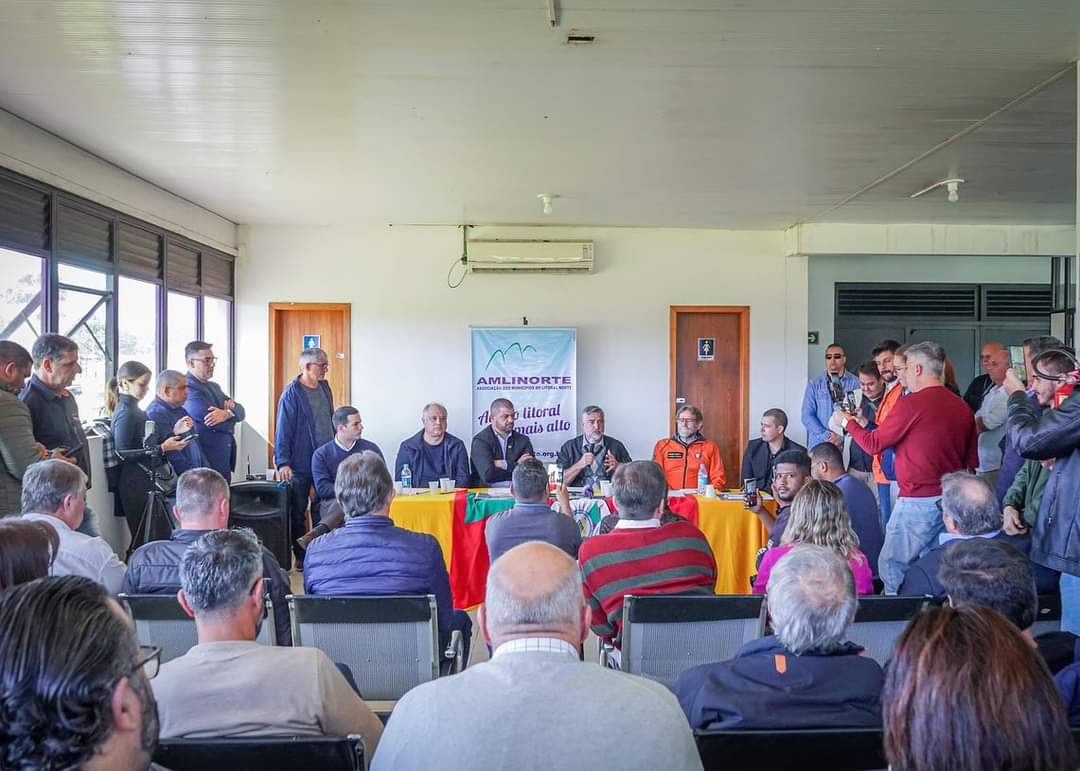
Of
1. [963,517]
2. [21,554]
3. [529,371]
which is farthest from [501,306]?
[21,554]

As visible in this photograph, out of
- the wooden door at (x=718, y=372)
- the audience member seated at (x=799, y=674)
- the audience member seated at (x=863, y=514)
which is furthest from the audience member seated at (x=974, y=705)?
the wooden door at (x=718, y=372)

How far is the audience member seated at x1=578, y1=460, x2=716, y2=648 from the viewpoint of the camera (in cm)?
298

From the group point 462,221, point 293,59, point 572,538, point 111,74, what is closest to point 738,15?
point 293,59

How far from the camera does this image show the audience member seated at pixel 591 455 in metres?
6.54

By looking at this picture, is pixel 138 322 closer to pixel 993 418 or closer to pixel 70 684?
pixel 70 684

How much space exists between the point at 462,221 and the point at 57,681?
7.60 m

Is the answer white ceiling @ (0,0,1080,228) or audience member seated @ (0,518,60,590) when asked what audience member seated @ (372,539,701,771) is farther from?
white ceiling @ (0,0,1080,228)

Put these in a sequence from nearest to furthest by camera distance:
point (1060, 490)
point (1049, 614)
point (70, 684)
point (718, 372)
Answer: point (70, 684) < point (1049, 614) < point (1060, 490) < point (718, 372)

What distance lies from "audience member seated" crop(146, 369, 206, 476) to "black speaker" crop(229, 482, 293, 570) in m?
0.72

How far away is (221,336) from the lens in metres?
8.37

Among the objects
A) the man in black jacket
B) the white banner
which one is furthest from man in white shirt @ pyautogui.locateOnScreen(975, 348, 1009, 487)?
the white banner

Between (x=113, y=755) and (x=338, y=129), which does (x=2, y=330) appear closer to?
(x=338, y=129)

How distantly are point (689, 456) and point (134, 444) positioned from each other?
13.4 ft

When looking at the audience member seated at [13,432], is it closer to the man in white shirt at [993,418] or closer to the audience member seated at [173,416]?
the audience member seated at [173,416]
